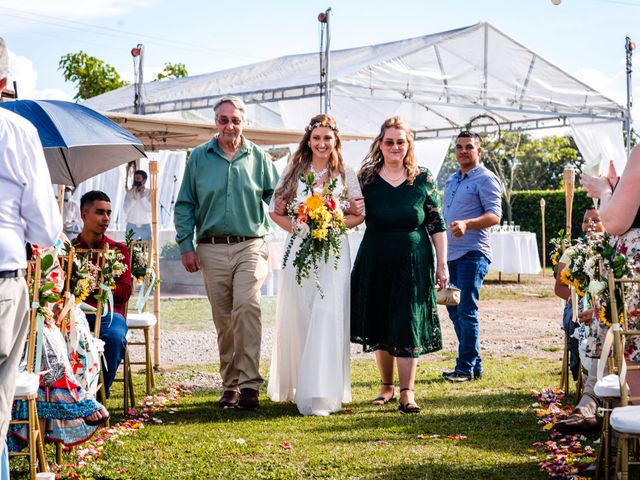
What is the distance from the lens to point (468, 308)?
8211 millimetres

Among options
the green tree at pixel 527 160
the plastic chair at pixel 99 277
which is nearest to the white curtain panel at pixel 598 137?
the green tree at pixel 527 160

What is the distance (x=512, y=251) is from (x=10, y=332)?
17456 mm

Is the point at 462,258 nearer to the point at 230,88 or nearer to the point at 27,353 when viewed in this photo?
the point at 27,353

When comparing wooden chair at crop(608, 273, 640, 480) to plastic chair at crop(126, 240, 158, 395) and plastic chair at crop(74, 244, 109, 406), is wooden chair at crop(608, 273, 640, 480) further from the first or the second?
plastic chair at crop(126, 240, 158, 395)

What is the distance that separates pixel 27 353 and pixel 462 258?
468 centimetres

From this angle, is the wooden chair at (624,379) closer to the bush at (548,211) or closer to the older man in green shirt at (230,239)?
the older man in green shirt at (230,239)

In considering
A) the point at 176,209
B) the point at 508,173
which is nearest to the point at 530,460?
the point at 176,209

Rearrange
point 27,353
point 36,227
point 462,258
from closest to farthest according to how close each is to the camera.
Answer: point 36,227 < point 27,353 < point 462,258

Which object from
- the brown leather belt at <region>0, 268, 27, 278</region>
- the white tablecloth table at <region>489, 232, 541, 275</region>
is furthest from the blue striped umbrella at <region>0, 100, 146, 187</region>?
the white tablecloth table at <region>489, 232, 541, 275</region>

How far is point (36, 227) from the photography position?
11.8 ft

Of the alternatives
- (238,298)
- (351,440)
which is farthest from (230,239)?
(351,440)

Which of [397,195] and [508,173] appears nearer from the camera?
[397,195]

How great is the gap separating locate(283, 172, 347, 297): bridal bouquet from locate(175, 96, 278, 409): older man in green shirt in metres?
0.46

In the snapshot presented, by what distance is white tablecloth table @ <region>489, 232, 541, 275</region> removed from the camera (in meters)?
20.0
